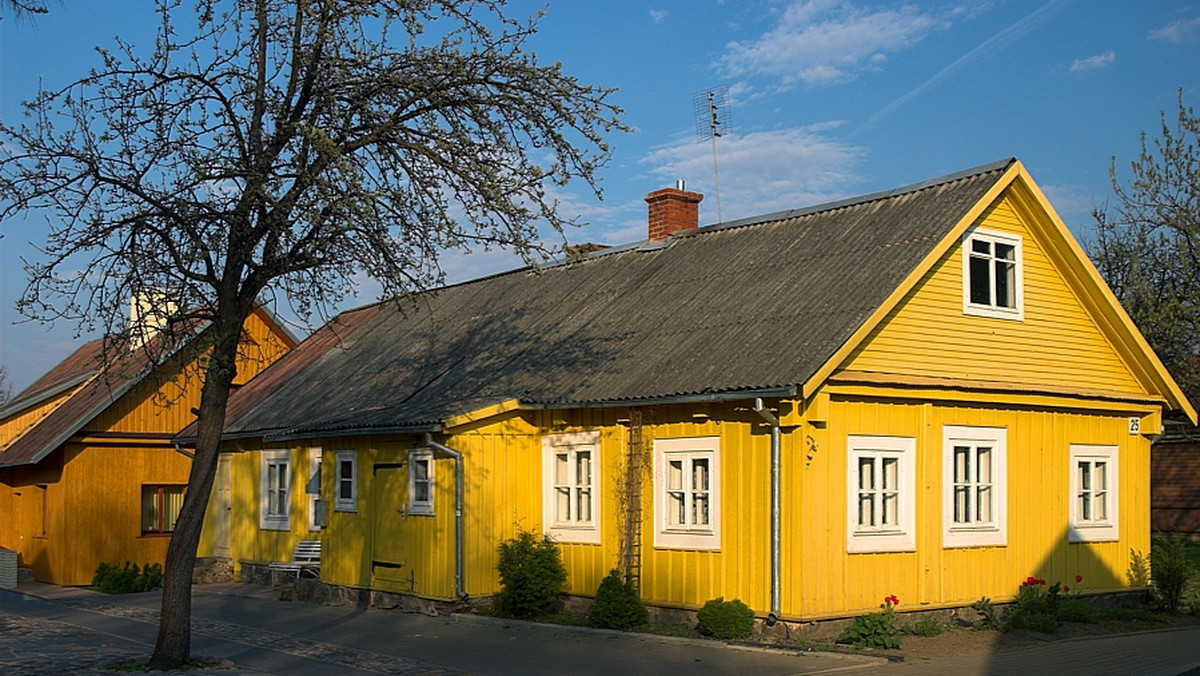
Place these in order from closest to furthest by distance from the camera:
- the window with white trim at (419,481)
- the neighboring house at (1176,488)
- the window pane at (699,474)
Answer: the window pane at (699,474)
the window with white trim at (419,481)
the neighboring house at (1176,488)

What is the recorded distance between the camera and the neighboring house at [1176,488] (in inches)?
1383

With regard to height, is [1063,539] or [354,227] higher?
[354,227]

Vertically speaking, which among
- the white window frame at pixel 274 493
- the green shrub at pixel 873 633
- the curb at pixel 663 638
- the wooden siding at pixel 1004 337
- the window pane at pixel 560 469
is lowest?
the curb at pixel 663 638

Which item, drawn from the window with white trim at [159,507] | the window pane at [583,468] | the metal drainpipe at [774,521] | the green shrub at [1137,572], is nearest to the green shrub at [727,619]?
the metal drainpipe at [774,521]

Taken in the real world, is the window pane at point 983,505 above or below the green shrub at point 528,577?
above

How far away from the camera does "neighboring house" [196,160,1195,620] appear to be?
15.4 meters

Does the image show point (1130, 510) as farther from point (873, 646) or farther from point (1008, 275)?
point (873, 646)

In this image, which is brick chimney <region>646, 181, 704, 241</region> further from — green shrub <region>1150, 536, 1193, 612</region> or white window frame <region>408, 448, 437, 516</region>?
green shrub <region>1150, 536, 1193, 612</region>

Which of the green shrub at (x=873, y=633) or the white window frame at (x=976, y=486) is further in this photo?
the white window frame at (x=976, y=486)

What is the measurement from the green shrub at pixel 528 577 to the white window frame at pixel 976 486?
5.51 m

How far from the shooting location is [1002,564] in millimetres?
17125

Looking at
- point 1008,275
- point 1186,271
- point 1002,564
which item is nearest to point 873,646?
point 1002,564

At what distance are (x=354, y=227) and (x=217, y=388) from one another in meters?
2.43

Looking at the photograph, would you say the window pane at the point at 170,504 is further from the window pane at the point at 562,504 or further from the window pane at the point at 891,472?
the window pane at the point at 891,472
